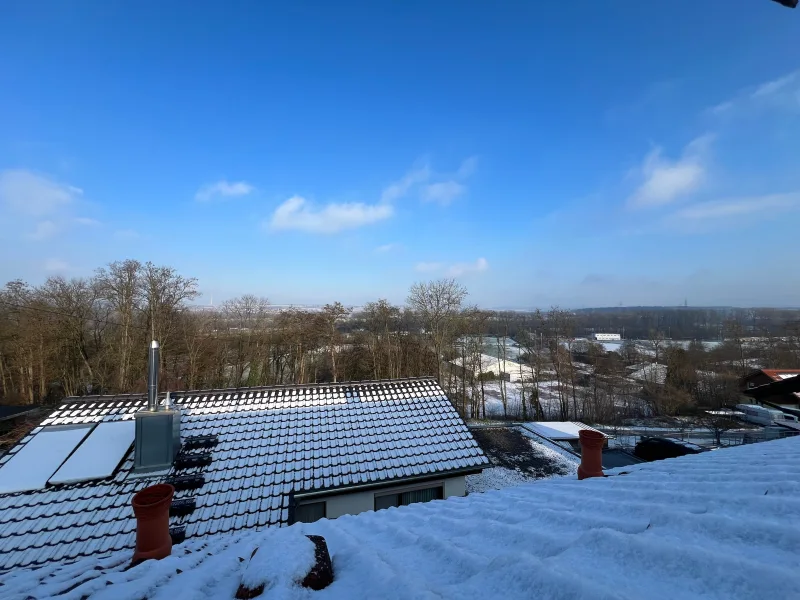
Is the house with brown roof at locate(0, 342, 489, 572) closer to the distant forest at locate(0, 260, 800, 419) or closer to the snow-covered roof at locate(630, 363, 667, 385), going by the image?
the distant forest at locate(0, 260, 800, 419)

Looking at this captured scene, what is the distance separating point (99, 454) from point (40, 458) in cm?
80

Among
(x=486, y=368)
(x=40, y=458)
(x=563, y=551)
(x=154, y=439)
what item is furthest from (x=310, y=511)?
(x=486, y=368)

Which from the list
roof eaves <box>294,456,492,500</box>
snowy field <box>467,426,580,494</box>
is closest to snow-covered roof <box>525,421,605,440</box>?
snowy field <box>467,426,580,494</box>

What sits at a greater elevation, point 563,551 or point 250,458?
point 563,551

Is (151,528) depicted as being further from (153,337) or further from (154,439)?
(153,337)

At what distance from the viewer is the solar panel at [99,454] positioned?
5.01 meters

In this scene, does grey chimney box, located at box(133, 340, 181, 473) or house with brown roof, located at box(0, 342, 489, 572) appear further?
grey chimney box, located at box(133, 340, 181, 473)

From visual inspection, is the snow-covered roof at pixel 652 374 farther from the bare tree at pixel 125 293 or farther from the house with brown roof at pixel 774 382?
the bare tree at pixel 125 293

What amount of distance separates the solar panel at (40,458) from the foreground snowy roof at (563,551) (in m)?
2.86

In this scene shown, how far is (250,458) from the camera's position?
19.5 ft

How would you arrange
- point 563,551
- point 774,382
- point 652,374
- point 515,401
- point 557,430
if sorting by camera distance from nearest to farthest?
point 563,551
point 774,382
point 557,430
point 515,401
point 652,374

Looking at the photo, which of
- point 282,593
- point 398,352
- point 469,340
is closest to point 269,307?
point 398,352

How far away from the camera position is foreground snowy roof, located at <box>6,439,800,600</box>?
1.00 m

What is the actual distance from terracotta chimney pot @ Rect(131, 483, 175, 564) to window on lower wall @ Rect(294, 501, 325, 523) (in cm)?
288
